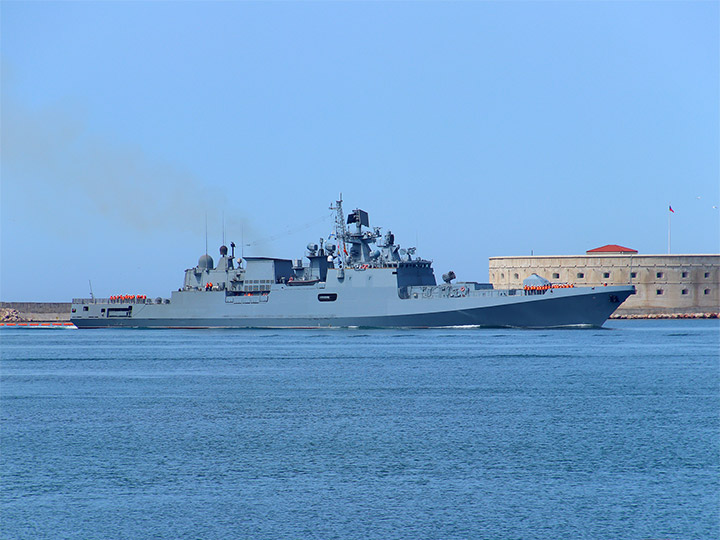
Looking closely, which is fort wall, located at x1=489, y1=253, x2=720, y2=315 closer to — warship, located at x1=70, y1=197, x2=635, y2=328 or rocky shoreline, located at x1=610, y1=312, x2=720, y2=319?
rocky shoreline, located at x1=610, y1=312, x2=720, y2=319

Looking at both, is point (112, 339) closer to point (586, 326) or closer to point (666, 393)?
point (586, 326)

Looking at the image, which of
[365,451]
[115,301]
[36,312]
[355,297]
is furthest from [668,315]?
[365,451]

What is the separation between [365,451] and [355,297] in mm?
34651

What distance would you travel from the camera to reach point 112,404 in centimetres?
2369

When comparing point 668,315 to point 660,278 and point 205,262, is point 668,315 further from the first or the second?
point 205,262

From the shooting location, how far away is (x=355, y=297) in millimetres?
51469

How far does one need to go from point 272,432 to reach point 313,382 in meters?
8.76

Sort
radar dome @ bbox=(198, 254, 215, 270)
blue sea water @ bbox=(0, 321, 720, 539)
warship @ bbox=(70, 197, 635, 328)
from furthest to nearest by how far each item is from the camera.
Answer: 1. radar dome @ bbox=(198, 254, 215, 270)
2. warship @ bbox=(70, 197, 635, 328)
3. blue sea water @ bbox=(0, 321, 720, 539)

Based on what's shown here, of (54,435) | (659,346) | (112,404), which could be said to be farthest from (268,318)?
(54,435)

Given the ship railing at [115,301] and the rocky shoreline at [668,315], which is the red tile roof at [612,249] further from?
the ship railing at [115,301]

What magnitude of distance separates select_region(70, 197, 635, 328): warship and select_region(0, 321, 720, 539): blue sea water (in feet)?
51.6

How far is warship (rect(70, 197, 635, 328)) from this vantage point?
161 feet

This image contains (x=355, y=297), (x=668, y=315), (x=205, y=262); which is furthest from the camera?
(x=668, y=315)

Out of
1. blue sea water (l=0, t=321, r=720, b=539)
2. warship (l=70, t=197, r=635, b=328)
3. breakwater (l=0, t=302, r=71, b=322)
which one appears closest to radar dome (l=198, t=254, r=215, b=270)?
warship (l=70, t=197, r=635, b=328)
